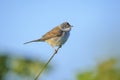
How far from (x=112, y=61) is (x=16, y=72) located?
22.8 inches

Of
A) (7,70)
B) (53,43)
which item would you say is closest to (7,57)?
(7,70)

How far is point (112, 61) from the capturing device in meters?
0.70

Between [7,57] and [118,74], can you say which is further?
[7,57]

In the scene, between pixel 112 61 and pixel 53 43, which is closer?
pixel 112 61

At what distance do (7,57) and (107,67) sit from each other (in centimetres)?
63

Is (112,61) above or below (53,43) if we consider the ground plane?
above

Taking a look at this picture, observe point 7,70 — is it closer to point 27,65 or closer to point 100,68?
point 27,65

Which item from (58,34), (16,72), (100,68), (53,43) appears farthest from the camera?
(58,34)

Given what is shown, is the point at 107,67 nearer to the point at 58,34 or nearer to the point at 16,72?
the point at 16,72

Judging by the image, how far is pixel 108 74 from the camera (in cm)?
70

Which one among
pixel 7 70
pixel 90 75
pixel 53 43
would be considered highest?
pixel 90 75

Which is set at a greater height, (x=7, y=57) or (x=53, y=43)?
(x=7, y=57)

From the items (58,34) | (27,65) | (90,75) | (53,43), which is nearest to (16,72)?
(27,65)

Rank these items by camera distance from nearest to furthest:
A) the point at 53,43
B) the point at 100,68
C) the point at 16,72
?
the point at 100,68
the point at 16,72
the point at 53,43
